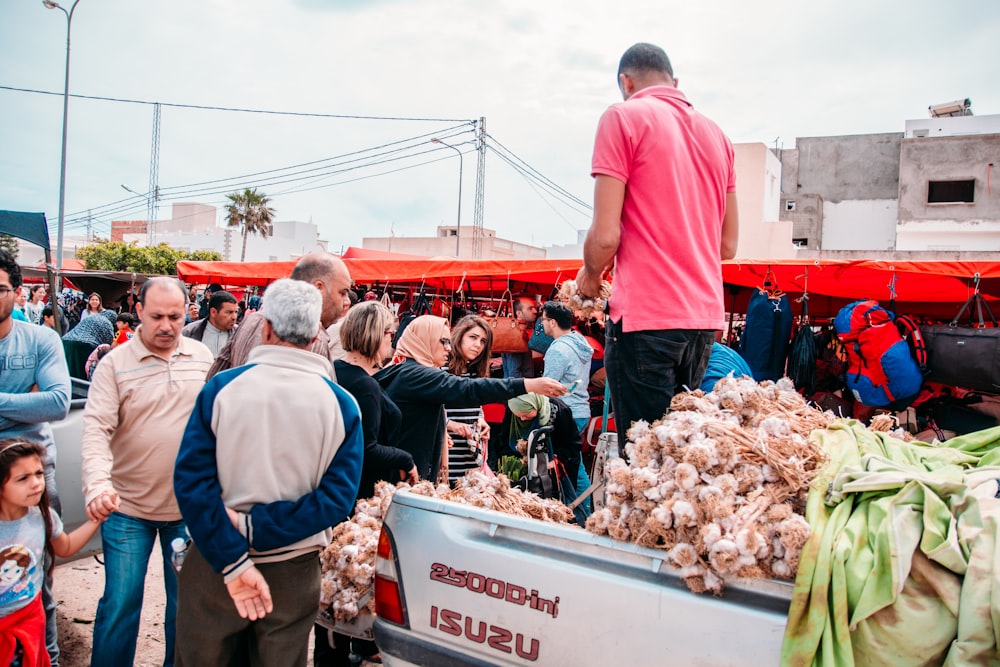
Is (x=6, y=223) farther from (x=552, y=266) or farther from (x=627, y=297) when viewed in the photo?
(x=627, y=297)

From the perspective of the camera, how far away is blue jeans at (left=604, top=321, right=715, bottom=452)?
8.43ft

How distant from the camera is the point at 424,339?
4.01 meters

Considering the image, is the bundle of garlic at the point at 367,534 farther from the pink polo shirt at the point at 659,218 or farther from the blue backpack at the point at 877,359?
the blue backpack at the point at 877,359

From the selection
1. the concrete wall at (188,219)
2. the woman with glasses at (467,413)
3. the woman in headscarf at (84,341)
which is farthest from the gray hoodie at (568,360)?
the concrete wall at (188,219)

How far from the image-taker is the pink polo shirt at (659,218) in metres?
2.54

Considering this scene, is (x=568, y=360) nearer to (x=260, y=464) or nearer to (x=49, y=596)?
(x=260, y=464)

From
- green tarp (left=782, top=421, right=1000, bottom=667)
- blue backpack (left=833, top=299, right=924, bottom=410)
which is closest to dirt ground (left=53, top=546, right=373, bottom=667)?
green tarp (left=782, top=421, right=1000, bottom=667)

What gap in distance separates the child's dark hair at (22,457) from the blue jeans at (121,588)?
0.76ft

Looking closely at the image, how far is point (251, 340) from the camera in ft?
10.4

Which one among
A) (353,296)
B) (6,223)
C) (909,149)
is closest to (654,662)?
(353,296)

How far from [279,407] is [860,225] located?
105 feet

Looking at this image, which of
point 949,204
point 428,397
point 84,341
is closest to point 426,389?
point 428,397

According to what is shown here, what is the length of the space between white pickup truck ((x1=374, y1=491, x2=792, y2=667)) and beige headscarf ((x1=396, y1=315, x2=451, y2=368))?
5.06 ft

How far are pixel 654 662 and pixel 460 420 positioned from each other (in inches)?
120
